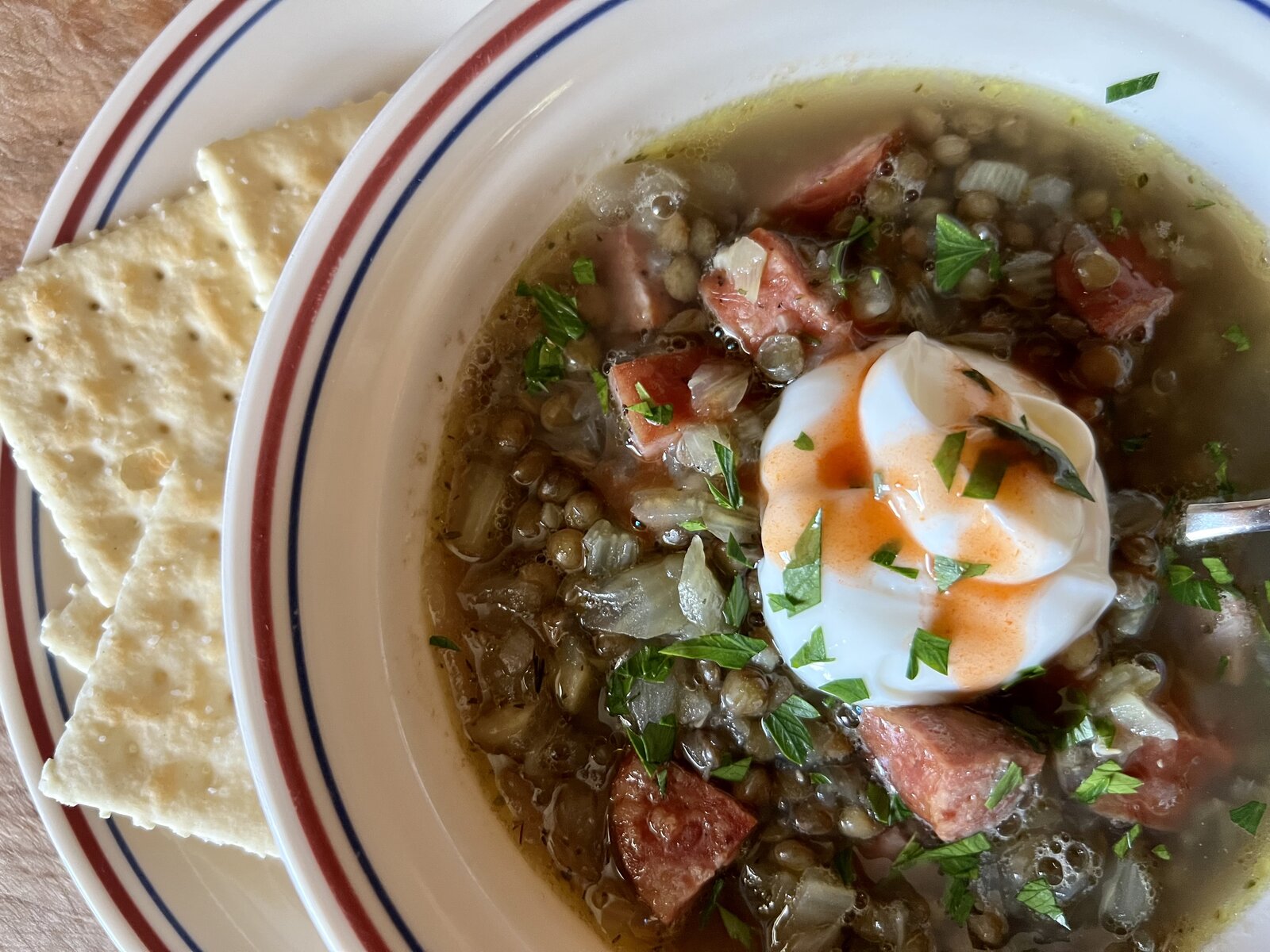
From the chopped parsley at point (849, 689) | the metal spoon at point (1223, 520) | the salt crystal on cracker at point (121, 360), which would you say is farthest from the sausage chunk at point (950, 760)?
the salt crystal on cracker at point (121, 360)

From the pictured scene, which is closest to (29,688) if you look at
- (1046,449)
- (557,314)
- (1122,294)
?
(557,314)

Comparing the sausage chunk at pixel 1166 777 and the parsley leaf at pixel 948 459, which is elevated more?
the parsley leaf at pixel 948 459

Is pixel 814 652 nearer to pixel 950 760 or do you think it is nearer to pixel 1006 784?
pixel 950 760

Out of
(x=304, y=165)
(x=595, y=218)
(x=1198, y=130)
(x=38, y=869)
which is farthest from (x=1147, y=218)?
(x=38, y=869)

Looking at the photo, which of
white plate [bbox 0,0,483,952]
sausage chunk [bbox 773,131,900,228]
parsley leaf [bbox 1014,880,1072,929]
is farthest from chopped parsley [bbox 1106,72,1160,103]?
parsley leaf [bbox 1014,880,1072,929]

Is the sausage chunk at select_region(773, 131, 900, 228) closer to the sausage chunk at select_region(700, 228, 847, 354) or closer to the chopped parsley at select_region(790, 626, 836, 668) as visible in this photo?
the sausage chunk at select_region(700, 228, 847, 354)

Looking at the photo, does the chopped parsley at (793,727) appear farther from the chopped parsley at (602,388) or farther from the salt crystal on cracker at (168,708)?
the salt crystal on cracker at (168,708)
